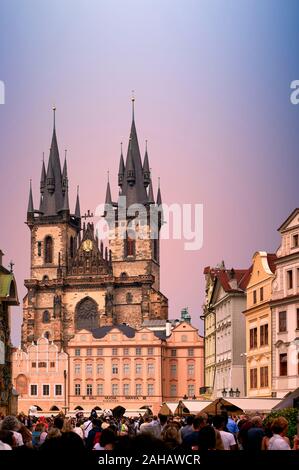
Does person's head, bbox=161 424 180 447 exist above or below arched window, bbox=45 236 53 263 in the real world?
below

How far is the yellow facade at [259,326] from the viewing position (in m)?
43.0

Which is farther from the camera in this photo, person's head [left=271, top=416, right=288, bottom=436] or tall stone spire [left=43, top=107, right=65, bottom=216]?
tall stone spire [left=43, top=107, right=65, bottom=216]

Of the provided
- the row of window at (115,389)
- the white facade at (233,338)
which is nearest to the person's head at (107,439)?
the white facade at (233,338)

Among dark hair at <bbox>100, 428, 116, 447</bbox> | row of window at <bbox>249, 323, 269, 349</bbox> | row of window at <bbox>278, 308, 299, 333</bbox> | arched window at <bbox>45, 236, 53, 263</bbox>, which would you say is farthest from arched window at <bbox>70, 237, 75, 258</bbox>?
dark hair at <bbox>100, 428, 116, 447</bbox>

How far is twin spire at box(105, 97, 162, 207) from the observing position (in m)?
125

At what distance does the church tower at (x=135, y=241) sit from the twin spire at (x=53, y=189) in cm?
497

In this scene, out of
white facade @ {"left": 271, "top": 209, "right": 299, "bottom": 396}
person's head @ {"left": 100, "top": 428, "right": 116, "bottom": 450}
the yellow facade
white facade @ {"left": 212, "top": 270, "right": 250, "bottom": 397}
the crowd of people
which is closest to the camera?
the crowd of people

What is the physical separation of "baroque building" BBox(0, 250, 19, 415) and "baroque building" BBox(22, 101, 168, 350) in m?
65.9

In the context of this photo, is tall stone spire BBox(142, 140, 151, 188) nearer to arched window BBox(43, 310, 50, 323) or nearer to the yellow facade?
arched window BBox(43, 310, 50, 323)

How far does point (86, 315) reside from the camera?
377 ft

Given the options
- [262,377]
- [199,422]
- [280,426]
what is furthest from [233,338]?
[280,426]

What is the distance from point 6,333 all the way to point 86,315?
69.9m

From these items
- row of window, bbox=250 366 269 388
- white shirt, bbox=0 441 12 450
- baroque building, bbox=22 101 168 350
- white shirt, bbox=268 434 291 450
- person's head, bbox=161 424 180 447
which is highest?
baroque building, bbox=22 101 168 350
